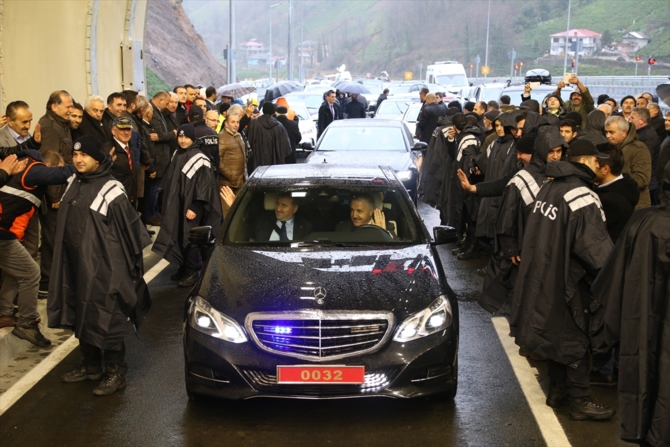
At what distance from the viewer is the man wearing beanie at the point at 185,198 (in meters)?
9.73

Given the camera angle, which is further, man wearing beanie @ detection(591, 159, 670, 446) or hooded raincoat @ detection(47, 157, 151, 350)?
hooded raincoat @ detection(47, 157, 151, 350)

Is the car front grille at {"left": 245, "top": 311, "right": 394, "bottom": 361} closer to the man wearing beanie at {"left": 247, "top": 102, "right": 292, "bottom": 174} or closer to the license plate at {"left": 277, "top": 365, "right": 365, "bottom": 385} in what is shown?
the license plate at {"left": 277, "top": 365, "right": 365, "bottom": 385}

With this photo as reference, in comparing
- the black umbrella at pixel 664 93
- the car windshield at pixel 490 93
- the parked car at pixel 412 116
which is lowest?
the parked car at pixel 412 116

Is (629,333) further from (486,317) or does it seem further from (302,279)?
(486,317)

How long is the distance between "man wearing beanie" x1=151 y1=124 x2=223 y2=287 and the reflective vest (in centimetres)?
235

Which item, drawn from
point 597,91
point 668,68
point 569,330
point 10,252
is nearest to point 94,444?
point 10,252

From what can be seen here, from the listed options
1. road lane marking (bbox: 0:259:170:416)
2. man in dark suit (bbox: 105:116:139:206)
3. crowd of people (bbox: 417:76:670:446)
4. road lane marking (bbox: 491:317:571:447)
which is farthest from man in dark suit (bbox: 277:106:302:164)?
road lane marking (bbox: 0:259:170:416)

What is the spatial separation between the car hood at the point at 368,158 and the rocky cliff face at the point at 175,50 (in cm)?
5089

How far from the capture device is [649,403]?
14.4 feet

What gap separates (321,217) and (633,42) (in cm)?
10164

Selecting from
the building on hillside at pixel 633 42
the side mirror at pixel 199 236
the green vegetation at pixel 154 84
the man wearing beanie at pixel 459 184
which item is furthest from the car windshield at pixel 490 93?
the building on hillside at pixel 633 42

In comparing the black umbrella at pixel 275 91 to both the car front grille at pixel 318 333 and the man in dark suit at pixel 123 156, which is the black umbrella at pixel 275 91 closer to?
the man in dark suit at pixel 123 156

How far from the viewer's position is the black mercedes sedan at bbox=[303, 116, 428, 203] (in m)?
14.8

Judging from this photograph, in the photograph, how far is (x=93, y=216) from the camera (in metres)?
6.37
